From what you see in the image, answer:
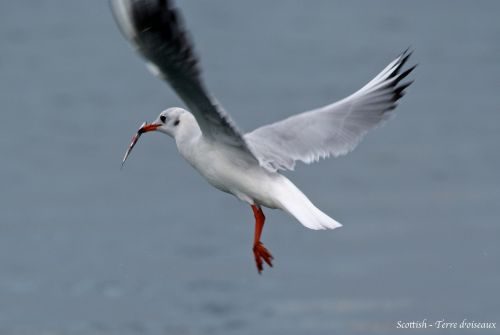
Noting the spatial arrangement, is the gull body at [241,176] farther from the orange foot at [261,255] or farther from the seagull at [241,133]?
the orange foot at [261,255]

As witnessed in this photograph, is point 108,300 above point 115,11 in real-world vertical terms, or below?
above

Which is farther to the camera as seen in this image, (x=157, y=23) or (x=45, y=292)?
Result: (x=45, y=292)

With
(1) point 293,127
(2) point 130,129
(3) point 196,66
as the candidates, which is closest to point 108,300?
(2) point 130,129

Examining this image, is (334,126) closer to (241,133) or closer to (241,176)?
(241,176)

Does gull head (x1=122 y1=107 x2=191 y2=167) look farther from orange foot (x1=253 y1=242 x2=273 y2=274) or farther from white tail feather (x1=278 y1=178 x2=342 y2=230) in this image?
orange foot (x1=253 y1=242 x2=273 y2=274)

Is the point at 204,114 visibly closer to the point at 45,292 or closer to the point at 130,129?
the point at 45,292

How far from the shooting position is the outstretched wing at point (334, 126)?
826 cm

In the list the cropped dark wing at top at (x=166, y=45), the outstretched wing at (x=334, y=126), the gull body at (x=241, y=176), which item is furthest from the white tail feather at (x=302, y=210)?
the cropped dark wing at top at (x=166, y=45)

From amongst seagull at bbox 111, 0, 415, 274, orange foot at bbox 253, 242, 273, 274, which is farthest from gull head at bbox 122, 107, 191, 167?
orange foot at bbox 253, 242, 273, 274

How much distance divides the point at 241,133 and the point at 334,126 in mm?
1228

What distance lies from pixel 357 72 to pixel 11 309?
1144 cm

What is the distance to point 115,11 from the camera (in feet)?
21.9

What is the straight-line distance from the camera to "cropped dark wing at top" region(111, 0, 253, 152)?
21.8 feet

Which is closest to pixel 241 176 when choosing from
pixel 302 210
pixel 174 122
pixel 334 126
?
pixel 302 210
